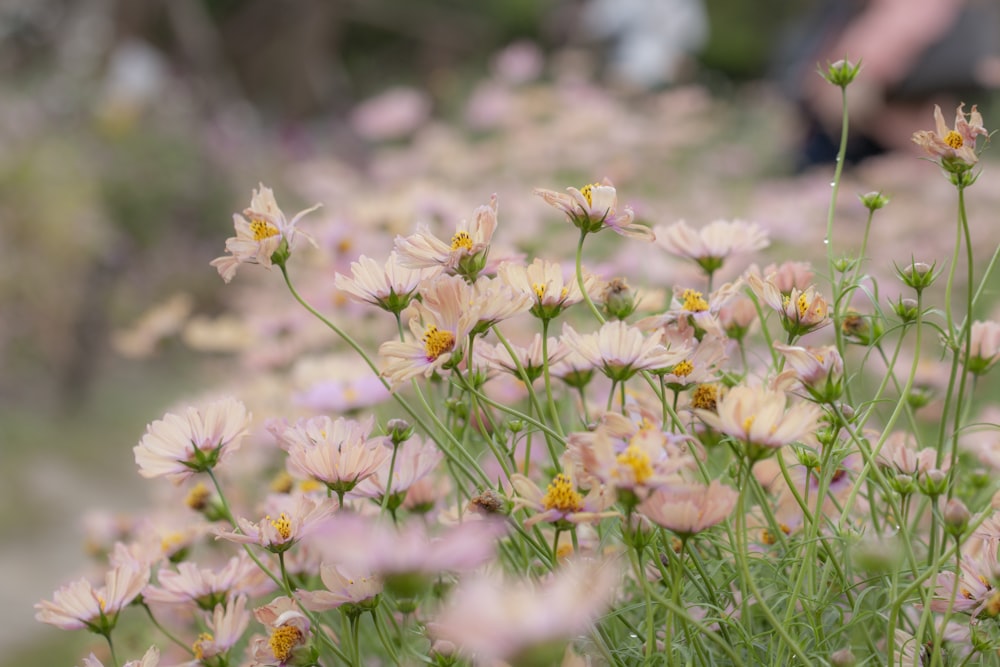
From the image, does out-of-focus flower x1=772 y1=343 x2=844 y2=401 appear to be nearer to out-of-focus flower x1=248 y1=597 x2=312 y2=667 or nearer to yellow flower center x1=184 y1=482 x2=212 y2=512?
out-of-focus flower x1=248 y1=597 x2=312 y2=667

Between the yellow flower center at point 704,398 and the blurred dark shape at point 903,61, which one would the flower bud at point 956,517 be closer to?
the yellow flower center at point 704,398

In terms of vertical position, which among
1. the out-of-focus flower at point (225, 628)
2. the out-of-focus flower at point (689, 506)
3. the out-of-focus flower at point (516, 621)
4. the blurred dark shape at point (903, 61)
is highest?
the blurred dark shape at point (903, 61)

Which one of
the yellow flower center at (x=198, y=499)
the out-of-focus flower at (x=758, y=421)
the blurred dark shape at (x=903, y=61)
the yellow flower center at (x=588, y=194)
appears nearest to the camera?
the out-of-focus flower at (x=758, y=421)

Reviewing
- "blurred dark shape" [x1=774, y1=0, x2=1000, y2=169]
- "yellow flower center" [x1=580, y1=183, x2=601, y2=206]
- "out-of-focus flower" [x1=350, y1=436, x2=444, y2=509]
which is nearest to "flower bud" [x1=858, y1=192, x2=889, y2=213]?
"yellow flower center" [x1=580, y1=183, x2=601, y2=206]

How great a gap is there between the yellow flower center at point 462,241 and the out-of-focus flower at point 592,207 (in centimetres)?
4

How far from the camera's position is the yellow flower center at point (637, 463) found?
346mm

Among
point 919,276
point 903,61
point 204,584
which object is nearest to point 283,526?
point 204,584

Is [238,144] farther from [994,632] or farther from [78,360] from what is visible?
[994,632]

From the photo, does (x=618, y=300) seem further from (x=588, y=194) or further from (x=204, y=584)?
(x=204, y=584)

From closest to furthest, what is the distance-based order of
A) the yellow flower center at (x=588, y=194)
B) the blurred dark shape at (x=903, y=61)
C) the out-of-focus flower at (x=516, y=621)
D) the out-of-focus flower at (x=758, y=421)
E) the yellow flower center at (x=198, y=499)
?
the out-of-focus flower at (x=516, y=621) → the out-of-focus flower at (x=758, y=421) → the yellow flower center at (x=588, y=194) → the yellow flower center at (x=198, y=499) → the blurred dark shape at (x=903, y=61)

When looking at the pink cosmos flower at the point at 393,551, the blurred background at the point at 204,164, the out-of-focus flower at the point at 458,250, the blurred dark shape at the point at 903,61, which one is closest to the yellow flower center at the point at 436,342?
the out-of-focus flower at the point at 458,250

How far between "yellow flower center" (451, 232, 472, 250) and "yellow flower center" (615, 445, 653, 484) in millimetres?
148

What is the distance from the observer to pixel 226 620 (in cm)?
47

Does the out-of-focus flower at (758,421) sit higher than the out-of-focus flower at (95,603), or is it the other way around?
the out-of-focus flower at (758,421)
